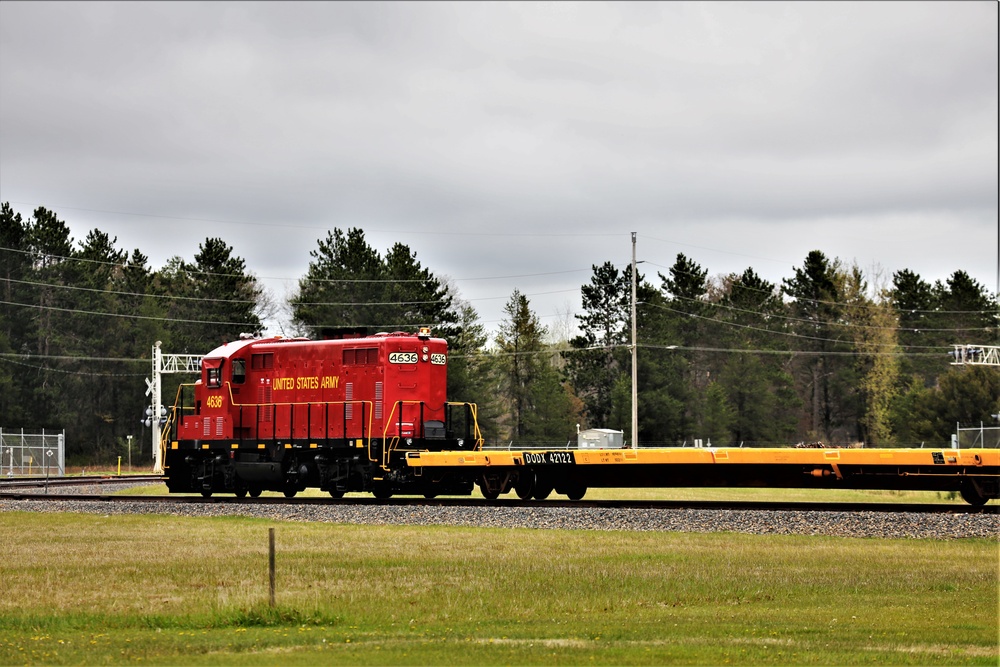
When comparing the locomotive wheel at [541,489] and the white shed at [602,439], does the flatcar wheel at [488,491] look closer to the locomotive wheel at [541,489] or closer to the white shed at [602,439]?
the locomotive wheel at [541,489]

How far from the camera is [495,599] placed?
15.8 m

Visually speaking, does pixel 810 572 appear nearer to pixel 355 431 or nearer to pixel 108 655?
pixel 108 655

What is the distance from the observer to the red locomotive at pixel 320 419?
106 feet

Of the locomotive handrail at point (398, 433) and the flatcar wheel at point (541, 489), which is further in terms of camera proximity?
the locomotive handrail at point (398, 433)

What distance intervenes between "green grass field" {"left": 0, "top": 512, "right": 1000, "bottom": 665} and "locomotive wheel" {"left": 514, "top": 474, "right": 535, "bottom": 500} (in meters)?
6.33

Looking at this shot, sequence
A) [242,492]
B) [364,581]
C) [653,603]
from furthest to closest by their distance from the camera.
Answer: [242,492], [364,581], [653,603]

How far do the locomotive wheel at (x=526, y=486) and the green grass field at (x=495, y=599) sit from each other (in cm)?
633

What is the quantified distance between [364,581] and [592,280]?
73.1 meters

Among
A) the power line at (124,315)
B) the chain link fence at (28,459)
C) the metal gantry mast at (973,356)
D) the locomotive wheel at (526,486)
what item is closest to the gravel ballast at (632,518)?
the locomotive wheel at (526,486)

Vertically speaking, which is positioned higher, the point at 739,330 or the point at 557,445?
the point at 739,330

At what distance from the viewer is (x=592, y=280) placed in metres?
89.8

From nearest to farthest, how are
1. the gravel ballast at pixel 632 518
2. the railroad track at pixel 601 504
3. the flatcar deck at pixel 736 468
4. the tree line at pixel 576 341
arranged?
1. the gravel ballast at pixel 632 518
2. the flatcar deck at pixel 736 468
3. the railroad track at pixel 601 504
4. the tree line at pixel 576 341

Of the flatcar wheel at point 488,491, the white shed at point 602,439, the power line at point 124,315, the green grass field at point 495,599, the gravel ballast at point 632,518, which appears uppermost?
the power line at point 124,315

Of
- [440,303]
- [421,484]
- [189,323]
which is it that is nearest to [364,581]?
[421,484]
